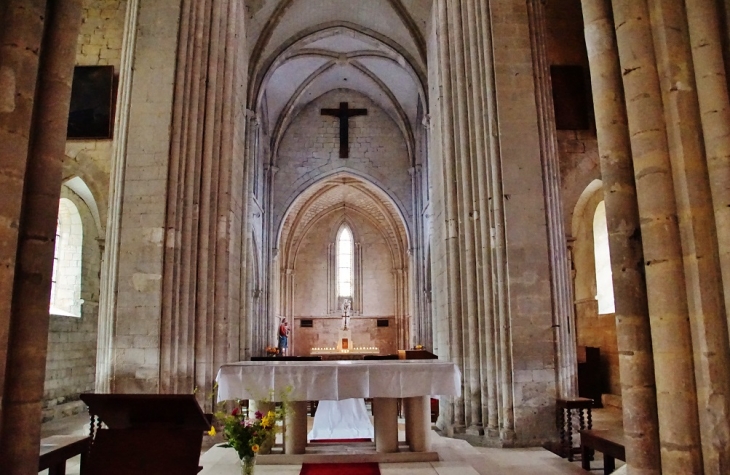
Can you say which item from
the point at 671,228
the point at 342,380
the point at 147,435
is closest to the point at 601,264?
the point at 342,380

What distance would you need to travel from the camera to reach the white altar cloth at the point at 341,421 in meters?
8.66

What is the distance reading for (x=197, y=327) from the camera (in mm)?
9188

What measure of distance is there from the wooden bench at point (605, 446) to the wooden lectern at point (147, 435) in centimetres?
383

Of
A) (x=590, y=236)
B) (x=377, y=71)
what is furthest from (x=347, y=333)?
(x=590, y=236)

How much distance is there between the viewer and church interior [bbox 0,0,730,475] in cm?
346

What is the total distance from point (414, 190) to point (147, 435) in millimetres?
19855

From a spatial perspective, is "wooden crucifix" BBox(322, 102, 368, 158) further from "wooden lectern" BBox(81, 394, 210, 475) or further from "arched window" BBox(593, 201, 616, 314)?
"wooden lectern" BBox(81, 394, 210, 475)

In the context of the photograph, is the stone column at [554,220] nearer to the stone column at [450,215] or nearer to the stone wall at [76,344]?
the stone column at [450,215]

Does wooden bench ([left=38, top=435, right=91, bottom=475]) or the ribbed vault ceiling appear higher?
the ribbed vault ceiling

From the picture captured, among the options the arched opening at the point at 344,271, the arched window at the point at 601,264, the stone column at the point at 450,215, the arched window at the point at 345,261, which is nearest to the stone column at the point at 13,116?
the stone column at the point at 450,215

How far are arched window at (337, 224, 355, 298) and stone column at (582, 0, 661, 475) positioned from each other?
81.5ft

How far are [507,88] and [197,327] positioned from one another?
6363 mm

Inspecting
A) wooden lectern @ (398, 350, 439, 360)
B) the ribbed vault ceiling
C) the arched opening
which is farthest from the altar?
the arched opening

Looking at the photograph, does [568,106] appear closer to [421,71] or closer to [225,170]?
[421,71]
